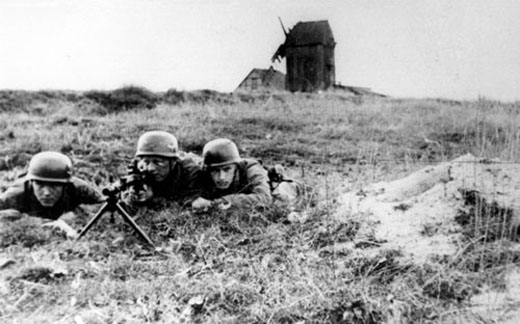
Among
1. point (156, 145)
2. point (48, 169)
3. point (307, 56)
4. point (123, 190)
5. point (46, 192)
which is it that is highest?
point (307, 56)

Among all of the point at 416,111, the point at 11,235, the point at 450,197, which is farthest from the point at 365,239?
the point at 416,111

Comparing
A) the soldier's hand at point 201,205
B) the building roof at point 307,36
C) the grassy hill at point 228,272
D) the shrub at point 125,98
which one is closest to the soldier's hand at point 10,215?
the grassy hill at point 228,272

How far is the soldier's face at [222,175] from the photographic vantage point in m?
5.84

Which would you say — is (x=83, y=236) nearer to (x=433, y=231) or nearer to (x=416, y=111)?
(x=433, y=231)

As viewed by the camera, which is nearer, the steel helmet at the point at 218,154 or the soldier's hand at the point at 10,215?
the soldier's hand at the point at 10,215

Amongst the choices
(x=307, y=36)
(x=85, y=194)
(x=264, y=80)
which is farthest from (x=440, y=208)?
(x=264, y=80)

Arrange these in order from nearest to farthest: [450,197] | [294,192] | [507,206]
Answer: [507,206]
[450,197]
[294,192]

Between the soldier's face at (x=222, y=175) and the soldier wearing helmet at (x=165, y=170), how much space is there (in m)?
0.22

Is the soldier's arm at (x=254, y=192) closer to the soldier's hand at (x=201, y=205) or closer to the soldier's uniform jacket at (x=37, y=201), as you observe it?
the soldier's hand at (x=201, y=205)

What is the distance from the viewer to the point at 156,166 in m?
5.79

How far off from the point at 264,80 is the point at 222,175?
25503mm

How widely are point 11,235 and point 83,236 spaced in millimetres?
600

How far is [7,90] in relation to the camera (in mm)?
15195

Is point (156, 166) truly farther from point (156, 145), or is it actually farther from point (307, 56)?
point (307, 56)
